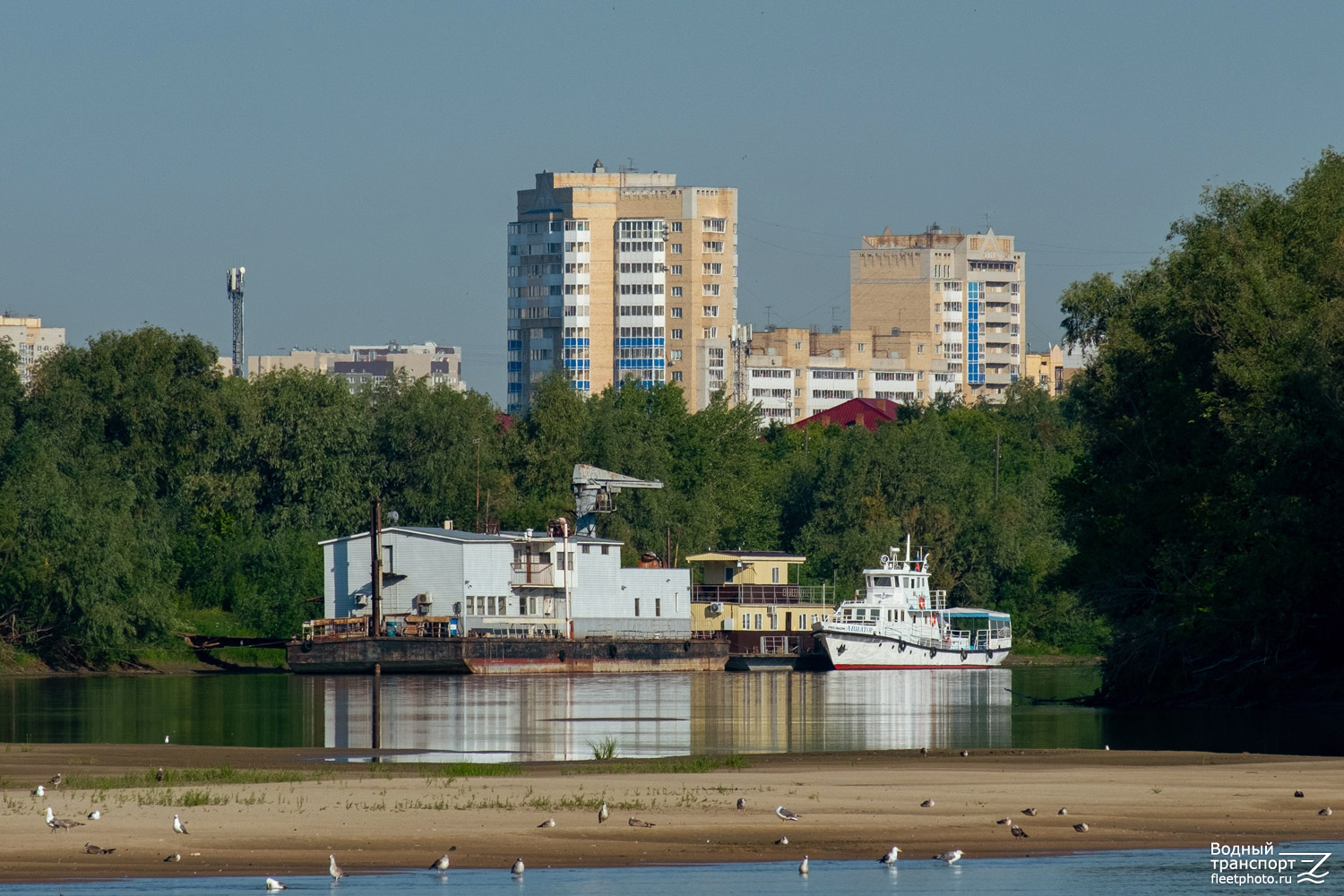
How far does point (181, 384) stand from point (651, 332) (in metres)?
110

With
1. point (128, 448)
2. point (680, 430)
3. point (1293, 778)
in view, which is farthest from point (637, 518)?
point (1293, 778)

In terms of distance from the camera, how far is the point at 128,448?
284 ft

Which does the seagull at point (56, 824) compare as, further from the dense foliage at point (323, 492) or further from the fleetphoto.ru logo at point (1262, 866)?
the dense foliage at point (323, 492)

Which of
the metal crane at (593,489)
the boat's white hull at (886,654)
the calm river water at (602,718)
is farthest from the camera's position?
the metal crane at (593,489)

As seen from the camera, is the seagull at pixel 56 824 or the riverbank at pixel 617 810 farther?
the seagull at pixel 56 824

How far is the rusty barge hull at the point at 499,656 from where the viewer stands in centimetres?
7488

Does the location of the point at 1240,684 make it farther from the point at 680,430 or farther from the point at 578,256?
the point at 578,256

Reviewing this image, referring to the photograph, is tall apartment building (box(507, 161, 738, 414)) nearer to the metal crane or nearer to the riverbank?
the metal crane

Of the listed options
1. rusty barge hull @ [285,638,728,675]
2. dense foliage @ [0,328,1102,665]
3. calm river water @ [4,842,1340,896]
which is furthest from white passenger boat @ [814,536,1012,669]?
calm river water @ [4,842,1340,896]

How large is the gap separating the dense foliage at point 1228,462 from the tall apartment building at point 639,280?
141 meters

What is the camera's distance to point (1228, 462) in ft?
151

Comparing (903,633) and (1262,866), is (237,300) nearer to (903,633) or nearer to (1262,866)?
(903,633)

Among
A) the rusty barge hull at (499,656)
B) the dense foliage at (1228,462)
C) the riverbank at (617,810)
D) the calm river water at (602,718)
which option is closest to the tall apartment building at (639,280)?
the rusty barge hull at (499,656)

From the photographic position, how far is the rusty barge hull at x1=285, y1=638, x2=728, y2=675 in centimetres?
7488
